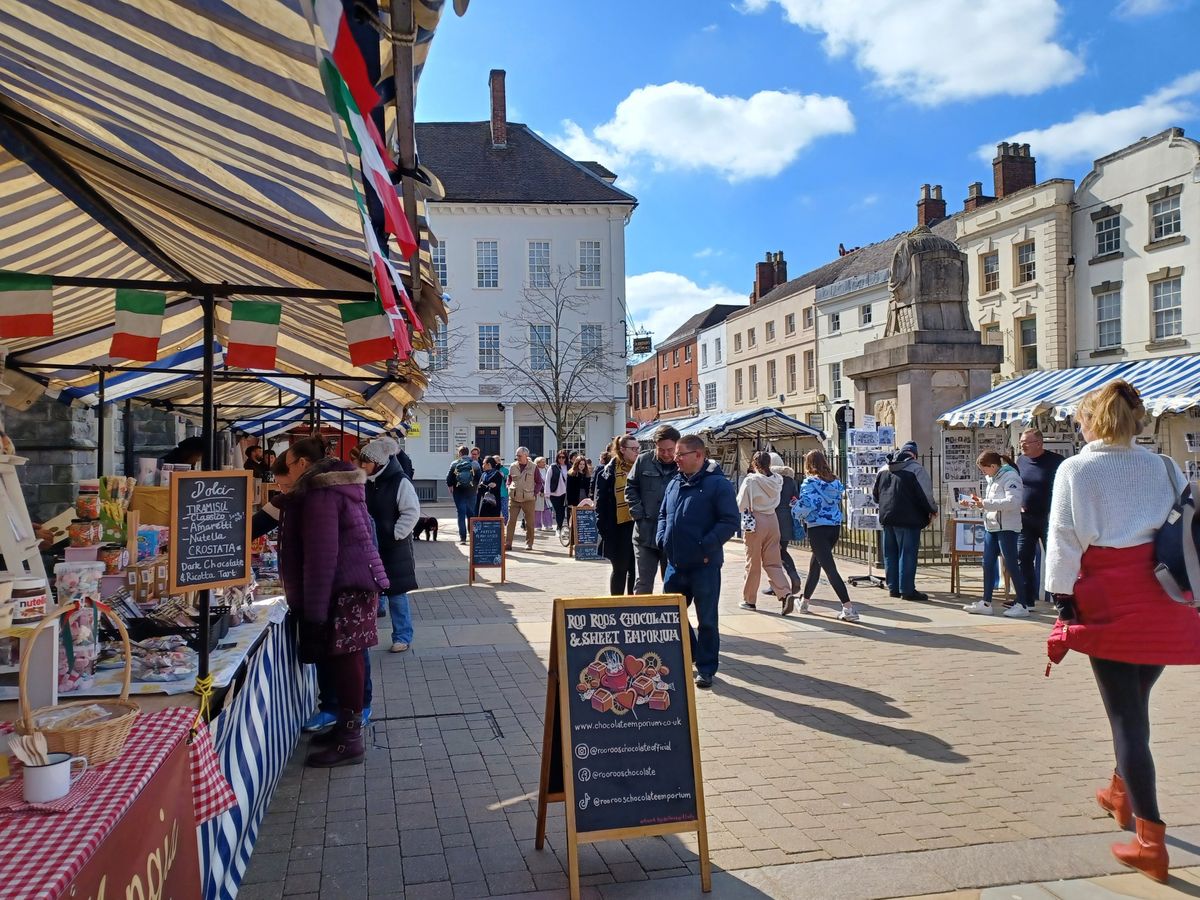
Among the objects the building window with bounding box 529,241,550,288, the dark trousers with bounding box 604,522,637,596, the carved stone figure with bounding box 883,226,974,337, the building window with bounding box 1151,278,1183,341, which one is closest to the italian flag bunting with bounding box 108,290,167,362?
the dark trousers with bounding box 604,522,637,596

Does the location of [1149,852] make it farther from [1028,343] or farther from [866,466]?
[1028,343]

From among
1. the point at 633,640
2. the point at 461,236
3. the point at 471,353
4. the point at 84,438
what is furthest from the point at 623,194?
the point at 633,640

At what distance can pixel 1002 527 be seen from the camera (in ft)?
30.7

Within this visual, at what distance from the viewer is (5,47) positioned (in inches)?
104

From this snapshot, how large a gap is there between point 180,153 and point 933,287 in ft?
38.9

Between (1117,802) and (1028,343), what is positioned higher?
(1028,343)

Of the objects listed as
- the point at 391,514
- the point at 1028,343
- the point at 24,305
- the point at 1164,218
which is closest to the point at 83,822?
the point at 24,305

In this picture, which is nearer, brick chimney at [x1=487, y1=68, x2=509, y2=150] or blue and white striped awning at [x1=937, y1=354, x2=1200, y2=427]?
blue and white striped awning at [x1=937, y1=354, x2=1200, y2=427]

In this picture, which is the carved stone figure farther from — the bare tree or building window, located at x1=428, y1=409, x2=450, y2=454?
building window, located at x1=428, y1=409, x2=450, y2=454

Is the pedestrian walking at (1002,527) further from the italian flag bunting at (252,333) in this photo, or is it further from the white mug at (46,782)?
the white mug at (46,782)

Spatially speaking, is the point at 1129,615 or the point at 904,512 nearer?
the point at 1129,615

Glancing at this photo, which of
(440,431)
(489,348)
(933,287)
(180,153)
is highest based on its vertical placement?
(489,348)

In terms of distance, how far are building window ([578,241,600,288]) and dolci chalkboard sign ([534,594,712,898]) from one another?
34273 millimetres

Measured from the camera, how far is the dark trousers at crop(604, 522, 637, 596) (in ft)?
28.0
